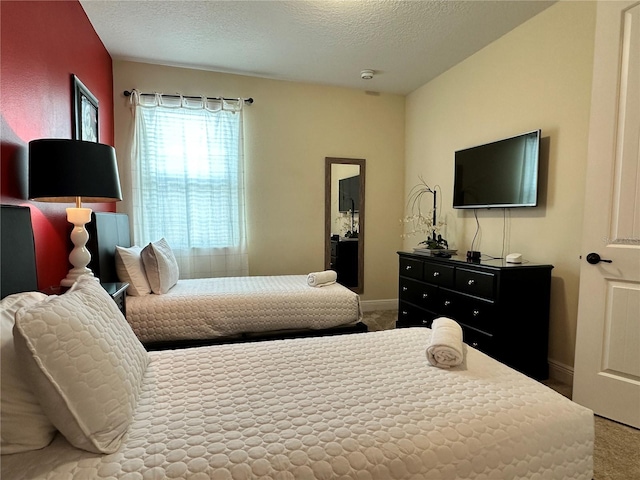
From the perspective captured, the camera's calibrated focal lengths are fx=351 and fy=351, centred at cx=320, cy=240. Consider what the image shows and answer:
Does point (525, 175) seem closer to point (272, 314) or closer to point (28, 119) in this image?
point (272, 314)

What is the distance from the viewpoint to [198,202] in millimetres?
3877

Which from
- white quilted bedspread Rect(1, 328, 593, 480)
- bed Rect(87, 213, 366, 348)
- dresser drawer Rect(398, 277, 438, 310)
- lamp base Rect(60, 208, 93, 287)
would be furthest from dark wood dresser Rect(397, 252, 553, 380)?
lamp base Rect(60, 208, 93, 287)

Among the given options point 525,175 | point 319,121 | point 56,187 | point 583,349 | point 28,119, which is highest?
point 319,121

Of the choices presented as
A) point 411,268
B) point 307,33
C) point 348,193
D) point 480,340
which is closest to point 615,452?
point 480,340

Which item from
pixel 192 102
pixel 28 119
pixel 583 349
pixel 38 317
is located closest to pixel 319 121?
pixel 192 102

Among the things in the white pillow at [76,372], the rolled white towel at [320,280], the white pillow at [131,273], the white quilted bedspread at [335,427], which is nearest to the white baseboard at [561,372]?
the white quilted bedspread at [335,427]

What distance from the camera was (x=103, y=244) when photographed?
2.61m

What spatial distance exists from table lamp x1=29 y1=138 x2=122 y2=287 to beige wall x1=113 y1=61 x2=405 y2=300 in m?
1.84

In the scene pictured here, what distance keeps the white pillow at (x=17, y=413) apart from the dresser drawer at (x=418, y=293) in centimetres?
290

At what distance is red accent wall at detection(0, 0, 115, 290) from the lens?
1.66 m

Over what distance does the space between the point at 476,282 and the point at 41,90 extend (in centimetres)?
313

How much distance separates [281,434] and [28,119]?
2055mm

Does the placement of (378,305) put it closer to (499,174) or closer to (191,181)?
(499,174)

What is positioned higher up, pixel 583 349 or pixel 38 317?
pixel 38 317
